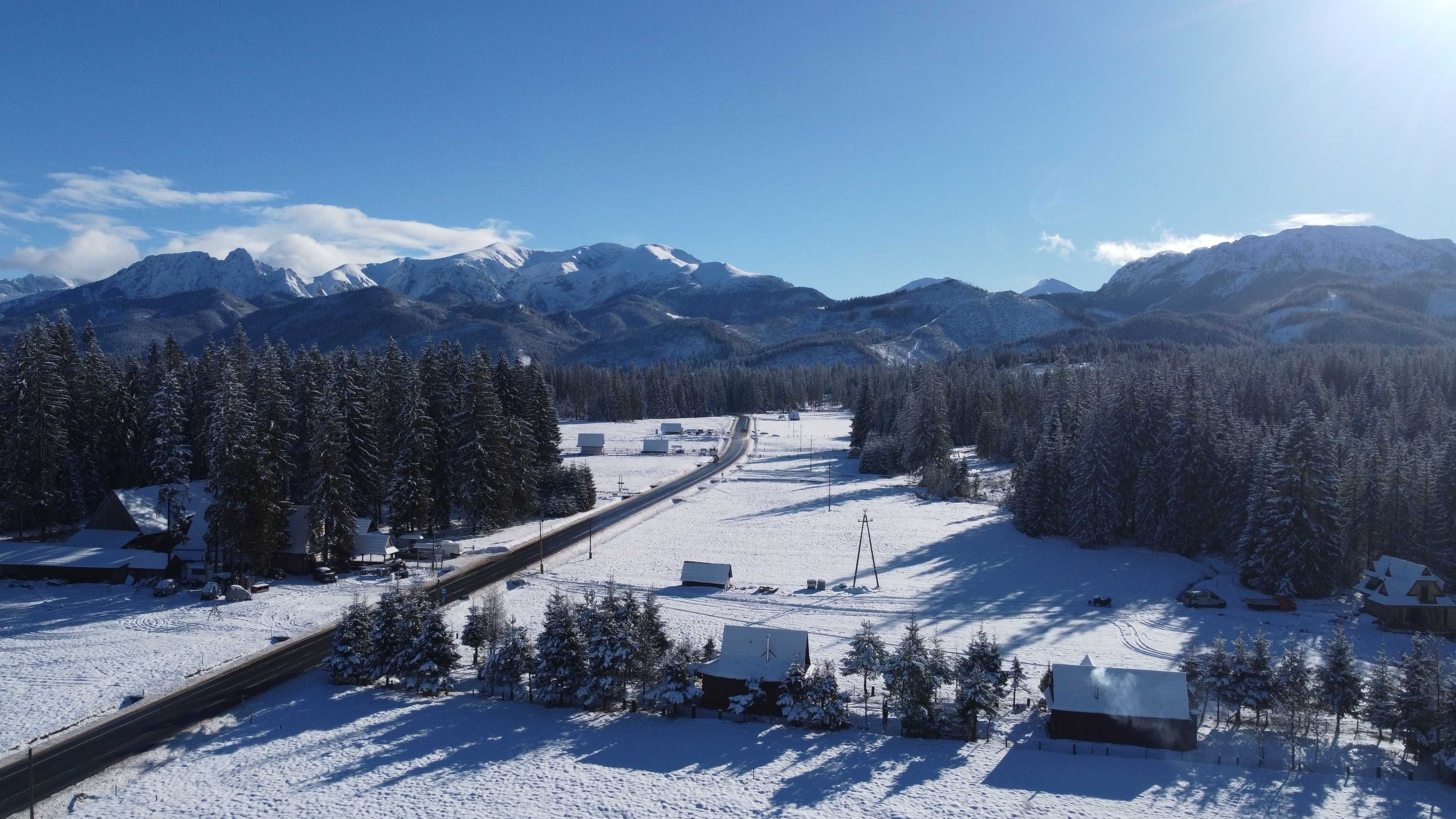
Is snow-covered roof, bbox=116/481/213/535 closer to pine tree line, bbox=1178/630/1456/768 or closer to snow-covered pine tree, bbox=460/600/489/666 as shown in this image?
snow-covered pine tree, bbox=460/600/489/666

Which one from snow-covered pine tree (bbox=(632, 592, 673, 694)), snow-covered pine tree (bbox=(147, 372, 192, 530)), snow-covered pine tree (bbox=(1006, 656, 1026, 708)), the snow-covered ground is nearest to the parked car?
snow-covered pine tree (bbox=(1006, 656, 1026, 708))

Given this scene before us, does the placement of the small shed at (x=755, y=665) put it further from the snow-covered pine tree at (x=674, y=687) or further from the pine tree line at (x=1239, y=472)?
the pine tree line at (x=1239, y=472)

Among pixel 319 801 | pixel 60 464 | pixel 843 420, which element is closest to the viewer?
pixel 319 801

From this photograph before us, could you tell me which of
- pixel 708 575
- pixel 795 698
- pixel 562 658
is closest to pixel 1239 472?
pixel 708 575

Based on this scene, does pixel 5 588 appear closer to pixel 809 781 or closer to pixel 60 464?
pixel 60 464

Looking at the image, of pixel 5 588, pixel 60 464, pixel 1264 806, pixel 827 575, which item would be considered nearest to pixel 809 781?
pixel 1264 806

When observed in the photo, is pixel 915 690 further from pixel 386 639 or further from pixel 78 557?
pixel 78 557

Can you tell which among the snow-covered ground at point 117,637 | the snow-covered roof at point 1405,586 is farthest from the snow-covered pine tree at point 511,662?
the snow-covered roof at point 1405,586
